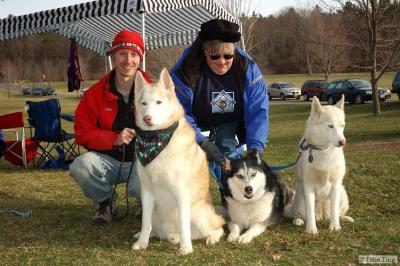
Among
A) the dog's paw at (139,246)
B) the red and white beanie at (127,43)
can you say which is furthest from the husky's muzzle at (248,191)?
the red and white beanie at (127,43)

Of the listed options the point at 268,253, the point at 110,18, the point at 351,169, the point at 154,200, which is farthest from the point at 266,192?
the point at 110,18

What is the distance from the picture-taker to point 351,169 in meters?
6.27

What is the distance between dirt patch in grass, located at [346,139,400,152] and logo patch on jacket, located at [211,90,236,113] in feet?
18.4

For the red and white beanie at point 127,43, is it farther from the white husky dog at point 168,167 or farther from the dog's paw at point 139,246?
the dog's paw at point 139,246

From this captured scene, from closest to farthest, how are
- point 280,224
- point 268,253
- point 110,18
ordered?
point 268,253, point 280,224, point 110,18

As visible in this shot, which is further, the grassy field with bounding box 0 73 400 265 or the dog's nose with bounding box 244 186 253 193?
the dog's nose with bounding box 244 186 253 193

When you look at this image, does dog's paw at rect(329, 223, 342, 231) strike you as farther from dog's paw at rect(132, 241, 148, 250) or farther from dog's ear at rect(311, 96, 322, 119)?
dog's paw at rect(132, 241, 148, 250)

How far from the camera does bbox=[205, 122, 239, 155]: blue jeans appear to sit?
4633 millimetres

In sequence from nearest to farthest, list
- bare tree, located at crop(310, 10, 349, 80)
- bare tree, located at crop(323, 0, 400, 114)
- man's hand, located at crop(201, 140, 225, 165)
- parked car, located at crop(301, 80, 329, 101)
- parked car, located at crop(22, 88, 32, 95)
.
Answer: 1. man's hand, located at crop(201, 140, 225, 165)
2. bare tree, located at crop(323, 0, 400, 114)
3. parked car, located at crop(301, 80, 329, 101)
4. bare tree, located at crop(310, 10, 349, 80)
5. parked car, located at crop(22, 88, 32, 95)

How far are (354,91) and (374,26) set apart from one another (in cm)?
704

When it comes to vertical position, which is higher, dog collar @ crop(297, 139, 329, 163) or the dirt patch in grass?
dog collar @ crop(297, 139, 329, 163)

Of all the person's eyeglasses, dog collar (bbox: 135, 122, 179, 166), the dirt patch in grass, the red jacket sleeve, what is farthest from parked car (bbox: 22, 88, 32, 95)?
dog collar (bbox: 135, 122, 179, 166)

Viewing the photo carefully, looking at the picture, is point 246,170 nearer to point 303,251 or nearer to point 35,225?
point 303,251

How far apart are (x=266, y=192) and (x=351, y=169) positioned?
122 inches
